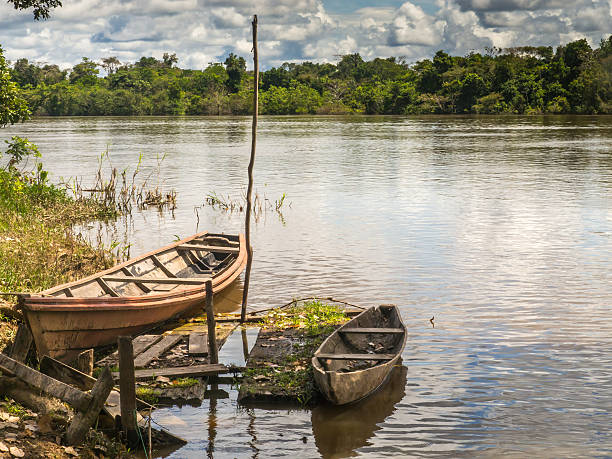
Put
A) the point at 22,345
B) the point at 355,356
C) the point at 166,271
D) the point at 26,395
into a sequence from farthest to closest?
1. the point at 166,271
2. the point at 355,356
3. the point at 22,345
4. the point at 26,395

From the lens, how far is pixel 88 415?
544 centimetres

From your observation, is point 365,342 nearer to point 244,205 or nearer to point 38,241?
point 38,241

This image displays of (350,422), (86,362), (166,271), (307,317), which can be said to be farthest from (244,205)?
(350,422)

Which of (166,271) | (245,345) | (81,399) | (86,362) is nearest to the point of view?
(81,399)

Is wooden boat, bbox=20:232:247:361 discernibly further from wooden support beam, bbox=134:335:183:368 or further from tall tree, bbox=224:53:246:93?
tall tree, bbox=224:53:246:93

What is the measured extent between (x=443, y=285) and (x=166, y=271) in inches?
191

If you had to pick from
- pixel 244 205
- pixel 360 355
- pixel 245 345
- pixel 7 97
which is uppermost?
pixel 7 97

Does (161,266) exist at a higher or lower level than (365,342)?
higher

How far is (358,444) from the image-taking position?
666 cm

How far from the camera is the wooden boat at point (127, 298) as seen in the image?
24.3 ft

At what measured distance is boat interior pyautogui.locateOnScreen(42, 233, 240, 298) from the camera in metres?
9.38

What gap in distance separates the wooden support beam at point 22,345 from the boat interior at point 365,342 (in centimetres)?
291

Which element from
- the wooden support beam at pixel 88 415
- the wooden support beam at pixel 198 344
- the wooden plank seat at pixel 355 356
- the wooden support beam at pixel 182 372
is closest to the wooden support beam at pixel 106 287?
the wooden support beam at pixel 198 344

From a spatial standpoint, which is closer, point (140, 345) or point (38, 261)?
point (140, 345)
